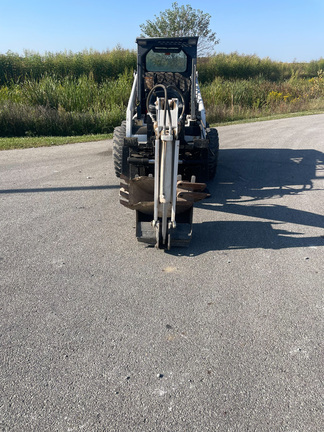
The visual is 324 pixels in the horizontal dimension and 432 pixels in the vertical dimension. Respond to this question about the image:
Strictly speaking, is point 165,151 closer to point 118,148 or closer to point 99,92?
point 118,148

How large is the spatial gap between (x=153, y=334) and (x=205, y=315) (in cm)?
55

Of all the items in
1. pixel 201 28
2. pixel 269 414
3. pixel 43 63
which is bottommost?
pixel 269 414

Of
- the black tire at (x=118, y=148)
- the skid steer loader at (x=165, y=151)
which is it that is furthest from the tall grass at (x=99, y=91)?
the black tire at (x=118, y=148)

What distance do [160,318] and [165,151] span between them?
188 cm

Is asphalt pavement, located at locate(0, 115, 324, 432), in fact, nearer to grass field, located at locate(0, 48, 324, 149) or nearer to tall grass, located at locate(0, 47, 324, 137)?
grass field, located at locate(0, 48, 324, 149)

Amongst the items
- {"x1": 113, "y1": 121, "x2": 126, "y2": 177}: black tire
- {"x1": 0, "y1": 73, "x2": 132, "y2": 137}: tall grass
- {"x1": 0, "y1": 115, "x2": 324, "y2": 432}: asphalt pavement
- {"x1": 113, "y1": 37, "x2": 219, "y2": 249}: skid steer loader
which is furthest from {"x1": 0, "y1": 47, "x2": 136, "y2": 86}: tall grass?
{"x1": 0, "y1": 115, "x2": 324, "y2": 432}: asphalt pavement

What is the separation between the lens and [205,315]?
11.5 feet

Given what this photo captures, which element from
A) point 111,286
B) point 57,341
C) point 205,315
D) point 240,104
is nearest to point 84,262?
point 111,286

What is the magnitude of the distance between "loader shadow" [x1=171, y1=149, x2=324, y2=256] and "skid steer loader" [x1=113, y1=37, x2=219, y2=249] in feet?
1.49

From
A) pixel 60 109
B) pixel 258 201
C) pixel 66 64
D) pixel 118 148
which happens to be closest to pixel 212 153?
pixel 258 201

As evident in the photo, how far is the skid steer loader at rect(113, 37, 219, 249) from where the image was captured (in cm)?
445

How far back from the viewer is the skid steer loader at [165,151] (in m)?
4.45

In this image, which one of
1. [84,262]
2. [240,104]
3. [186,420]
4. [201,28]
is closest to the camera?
[186,420]

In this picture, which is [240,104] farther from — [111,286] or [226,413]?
[226,413]
